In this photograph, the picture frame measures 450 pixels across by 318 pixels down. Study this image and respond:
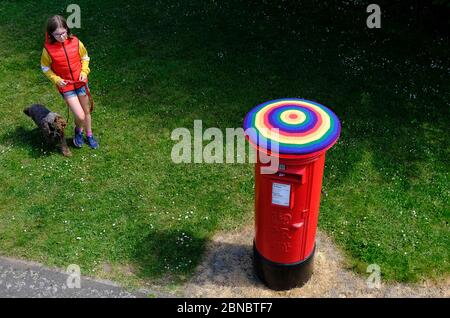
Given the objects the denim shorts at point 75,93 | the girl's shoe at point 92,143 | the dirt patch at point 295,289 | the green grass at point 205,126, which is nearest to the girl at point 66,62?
the denim shorts at point 75,93

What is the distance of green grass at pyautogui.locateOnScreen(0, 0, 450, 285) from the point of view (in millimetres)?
6066

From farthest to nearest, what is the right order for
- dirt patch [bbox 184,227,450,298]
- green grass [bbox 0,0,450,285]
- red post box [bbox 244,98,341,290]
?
1. green grass [bbox 0,0,450,285]
2. dirt patch [bbox 184,227,450,298]
3. red post box [bbox 244,98,341,290]

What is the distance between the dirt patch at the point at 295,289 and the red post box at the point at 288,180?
0.21 meters

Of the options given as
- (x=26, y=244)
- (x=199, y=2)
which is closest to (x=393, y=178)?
(x=26, y=244)

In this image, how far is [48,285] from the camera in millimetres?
5582

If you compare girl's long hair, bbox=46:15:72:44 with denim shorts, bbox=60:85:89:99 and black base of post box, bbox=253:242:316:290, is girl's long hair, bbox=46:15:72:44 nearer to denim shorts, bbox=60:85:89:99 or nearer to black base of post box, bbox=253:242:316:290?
denim shorts, bbox=60:85:89:99

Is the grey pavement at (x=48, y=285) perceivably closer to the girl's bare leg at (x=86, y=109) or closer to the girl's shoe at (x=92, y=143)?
the girl's shoe at (x=92, y=143)

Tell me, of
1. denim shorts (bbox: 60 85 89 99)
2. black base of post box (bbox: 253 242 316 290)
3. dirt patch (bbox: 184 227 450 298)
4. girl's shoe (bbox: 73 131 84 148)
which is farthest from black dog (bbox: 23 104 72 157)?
black base of post box (bbox: 253 242 316 290)

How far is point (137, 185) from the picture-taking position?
6914 millimetres

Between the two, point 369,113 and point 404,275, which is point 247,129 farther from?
point 369,113

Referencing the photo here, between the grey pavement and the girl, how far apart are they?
2.33 metres

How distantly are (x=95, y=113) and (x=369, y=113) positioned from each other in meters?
4.45
